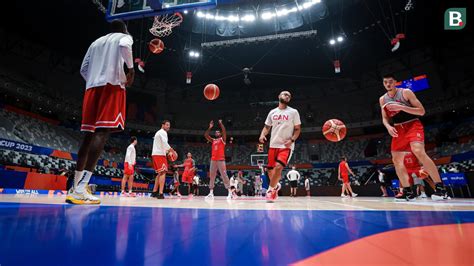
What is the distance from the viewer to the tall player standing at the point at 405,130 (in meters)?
4.21

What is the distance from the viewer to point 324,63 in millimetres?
23297

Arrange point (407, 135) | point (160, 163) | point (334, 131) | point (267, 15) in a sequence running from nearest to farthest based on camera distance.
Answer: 1. point (407, 135)
2. point (160, 163)
3. point (334, 131)
4. point (267, 15)

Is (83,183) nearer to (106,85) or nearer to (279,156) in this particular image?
(106,85)

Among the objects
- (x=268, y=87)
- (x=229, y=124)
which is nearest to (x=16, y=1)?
(x=229, y=124)

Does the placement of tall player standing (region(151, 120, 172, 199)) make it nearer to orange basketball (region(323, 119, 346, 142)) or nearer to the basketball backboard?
the basketball backboard

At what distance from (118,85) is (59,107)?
20905mm

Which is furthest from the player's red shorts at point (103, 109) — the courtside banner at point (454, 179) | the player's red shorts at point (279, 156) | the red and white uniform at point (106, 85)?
the courtside banner at point (454, 179)

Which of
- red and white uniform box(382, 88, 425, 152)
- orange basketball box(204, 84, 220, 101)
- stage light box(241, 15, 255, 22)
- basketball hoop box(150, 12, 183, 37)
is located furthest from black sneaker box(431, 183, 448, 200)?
stage light box(241, 15, 255, 22)

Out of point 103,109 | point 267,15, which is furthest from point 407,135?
point 267,15

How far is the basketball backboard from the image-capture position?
20.9 feet

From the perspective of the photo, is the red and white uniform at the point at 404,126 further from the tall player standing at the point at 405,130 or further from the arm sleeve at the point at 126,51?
the arm sleeve at the point at 126,51

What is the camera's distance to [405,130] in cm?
441

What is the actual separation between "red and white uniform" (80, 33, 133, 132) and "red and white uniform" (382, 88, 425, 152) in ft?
14.3

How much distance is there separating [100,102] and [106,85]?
21 cm
